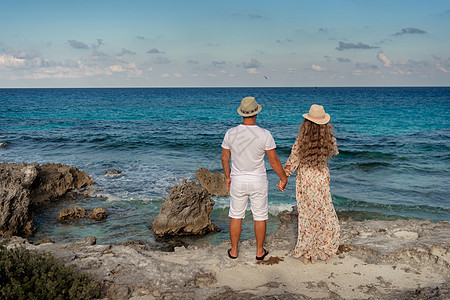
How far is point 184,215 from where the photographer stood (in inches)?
318

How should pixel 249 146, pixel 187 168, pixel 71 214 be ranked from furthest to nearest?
pixel 187 168, pixel 71 214, pixel 249 146

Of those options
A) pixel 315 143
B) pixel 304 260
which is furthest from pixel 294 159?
pixel 304 260

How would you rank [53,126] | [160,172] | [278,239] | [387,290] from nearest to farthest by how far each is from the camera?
[387,290] < [278,239] < [160,172] < [53,126]

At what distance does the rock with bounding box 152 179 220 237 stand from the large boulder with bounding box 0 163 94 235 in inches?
117

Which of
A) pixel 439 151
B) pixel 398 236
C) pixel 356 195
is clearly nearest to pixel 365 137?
pixel 439 151

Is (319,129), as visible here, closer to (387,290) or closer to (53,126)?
(387,290)

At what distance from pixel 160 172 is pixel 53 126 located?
67.5 feet

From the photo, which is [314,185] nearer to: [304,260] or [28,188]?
[304,260]

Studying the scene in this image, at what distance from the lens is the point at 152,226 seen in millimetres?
8305

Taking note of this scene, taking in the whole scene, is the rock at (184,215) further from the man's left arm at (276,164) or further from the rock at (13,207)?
the man's left arm at (276,164)

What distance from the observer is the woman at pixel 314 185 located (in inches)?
181

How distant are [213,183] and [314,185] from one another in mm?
6645

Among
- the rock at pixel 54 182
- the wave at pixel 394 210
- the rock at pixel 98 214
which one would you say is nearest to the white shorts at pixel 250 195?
the rock at pixel 98 214

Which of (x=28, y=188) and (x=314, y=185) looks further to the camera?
(x=28, y=188)
